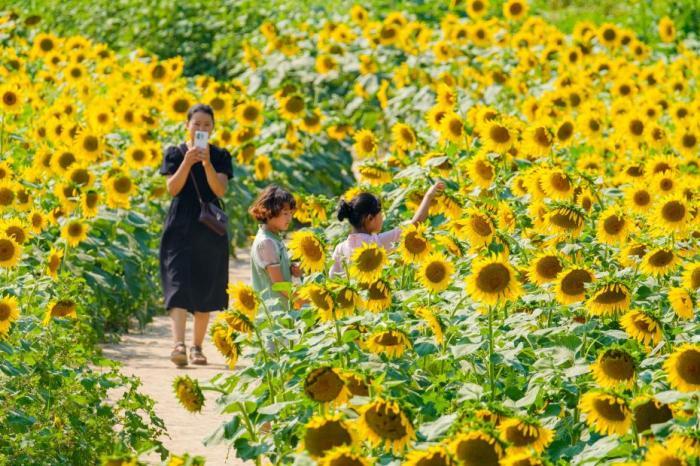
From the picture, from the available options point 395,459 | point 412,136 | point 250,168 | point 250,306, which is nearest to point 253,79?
point 250,168

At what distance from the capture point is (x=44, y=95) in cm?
1091

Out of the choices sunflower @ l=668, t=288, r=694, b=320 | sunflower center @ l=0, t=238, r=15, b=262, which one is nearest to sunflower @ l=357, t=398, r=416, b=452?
sunflower @ l=668, t=288, r=694, b=320

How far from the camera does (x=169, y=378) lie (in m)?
7.61

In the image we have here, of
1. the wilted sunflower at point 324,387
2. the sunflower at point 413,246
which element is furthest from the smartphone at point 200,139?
the wilted sunflower at point 324,387

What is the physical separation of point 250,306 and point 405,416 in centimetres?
145

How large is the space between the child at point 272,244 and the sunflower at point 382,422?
261cm

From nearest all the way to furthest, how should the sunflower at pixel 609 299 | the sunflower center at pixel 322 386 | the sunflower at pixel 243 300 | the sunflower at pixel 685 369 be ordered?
the sunflower center at pixel 322 386 < the sunflower at pixel 685 369 < the sunflower at pixel 609 299 < the sunflower at pixel 243 300

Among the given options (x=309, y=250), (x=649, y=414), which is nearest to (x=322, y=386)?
(x=649, y=414)

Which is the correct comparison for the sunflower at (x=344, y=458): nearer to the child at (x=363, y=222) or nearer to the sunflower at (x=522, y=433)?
the sunflower at (x=522, y=433)

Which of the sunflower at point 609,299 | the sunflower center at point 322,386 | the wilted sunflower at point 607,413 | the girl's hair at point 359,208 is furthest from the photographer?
the girl's hair at point 359,208

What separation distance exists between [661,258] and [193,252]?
324 cm

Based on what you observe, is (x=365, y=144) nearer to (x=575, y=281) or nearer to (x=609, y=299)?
(x=575, y=281)

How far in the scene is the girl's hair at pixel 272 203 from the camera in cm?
654

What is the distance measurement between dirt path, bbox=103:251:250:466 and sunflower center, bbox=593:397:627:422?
1.85 metres
